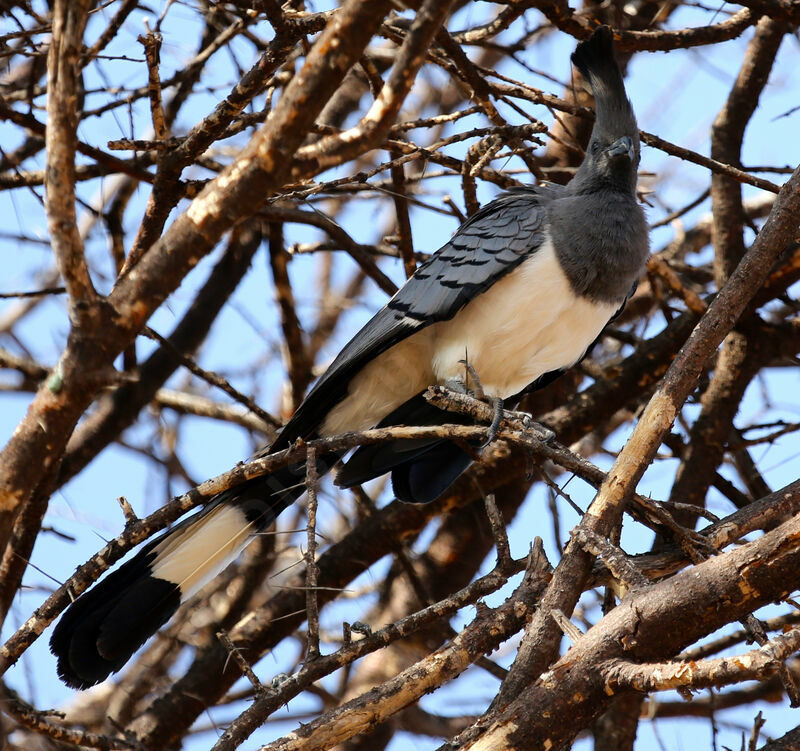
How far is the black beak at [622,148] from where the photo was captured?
4.73 metres

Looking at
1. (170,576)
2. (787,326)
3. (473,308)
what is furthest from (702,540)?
(787,326)

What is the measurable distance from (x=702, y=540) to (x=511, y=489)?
2839 millimetres

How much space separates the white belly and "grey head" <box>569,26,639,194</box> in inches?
25.1

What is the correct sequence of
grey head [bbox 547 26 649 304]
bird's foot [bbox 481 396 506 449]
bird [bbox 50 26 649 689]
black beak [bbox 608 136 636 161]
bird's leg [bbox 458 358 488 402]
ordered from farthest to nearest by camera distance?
black beak [bbox 608 136 636 161] < grey head [bbox 547 26 649 304] < bird [bbox 50 26 649 689] < bird's leg [bbox 458 358 488 402] < bird's foot [bbox 481 396 506 449]

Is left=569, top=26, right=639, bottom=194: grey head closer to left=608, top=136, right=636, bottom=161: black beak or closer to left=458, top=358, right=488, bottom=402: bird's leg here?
left=608, top=136, right=636, bottom=161: black beak

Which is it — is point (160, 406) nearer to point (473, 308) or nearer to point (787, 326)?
point (473, 308)

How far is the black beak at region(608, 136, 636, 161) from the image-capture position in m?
4.73

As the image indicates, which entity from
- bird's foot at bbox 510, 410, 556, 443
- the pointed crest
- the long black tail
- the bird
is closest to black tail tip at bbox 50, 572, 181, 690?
the long black tail

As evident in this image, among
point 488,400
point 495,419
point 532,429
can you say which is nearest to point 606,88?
point 488,400

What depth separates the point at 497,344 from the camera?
4.50 meters

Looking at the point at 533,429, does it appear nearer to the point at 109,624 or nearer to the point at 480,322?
the point at 480,322

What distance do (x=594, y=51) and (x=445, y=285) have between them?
4.53 feet

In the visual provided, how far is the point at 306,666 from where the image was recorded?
10.2 feet

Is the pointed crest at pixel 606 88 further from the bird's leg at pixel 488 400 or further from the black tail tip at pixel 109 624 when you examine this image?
the black tail tip at pixel 109 624
